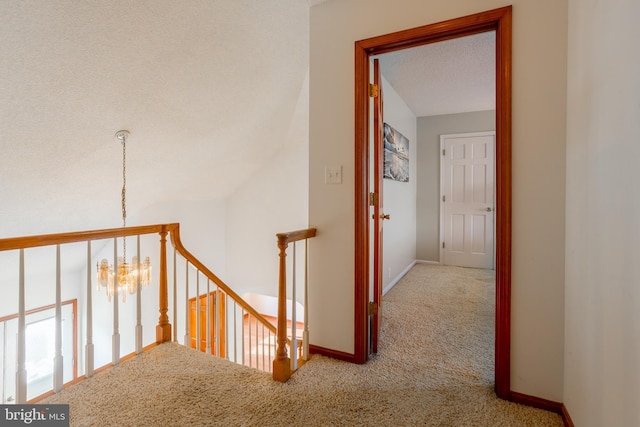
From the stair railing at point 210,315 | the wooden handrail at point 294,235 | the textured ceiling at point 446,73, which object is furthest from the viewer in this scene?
the textured ceiling at point 446,73

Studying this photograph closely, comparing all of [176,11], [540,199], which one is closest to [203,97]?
[176,11]

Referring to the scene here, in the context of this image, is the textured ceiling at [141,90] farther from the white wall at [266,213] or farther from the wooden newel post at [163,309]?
the wooden newel post at [163,309]

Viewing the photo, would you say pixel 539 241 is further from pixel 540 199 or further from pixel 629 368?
pixel 629 368

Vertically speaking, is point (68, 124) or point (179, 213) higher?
point (68, 124)

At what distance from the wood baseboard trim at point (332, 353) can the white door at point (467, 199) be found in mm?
3488

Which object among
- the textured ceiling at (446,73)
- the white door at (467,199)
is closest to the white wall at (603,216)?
the textured ceiling at (446,73)

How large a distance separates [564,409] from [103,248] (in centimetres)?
568

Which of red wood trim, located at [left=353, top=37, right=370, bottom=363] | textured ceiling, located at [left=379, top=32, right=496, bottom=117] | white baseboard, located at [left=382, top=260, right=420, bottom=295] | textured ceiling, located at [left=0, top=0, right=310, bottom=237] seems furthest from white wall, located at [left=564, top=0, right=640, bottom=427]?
white baseboard, located at [left=382, top=260, right=420, bottom=295]

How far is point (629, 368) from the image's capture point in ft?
3.04

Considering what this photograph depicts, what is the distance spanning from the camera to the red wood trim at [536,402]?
60.7 inches

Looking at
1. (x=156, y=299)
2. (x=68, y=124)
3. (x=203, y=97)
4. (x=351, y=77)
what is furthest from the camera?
(x=156, y=299)

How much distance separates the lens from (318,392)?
1698 mm

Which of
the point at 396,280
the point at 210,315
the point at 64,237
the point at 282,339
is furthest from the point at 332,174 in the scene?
the point at 210,315

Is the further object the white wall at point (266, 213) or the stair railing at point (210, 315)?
the white wall at point (266, 213)
